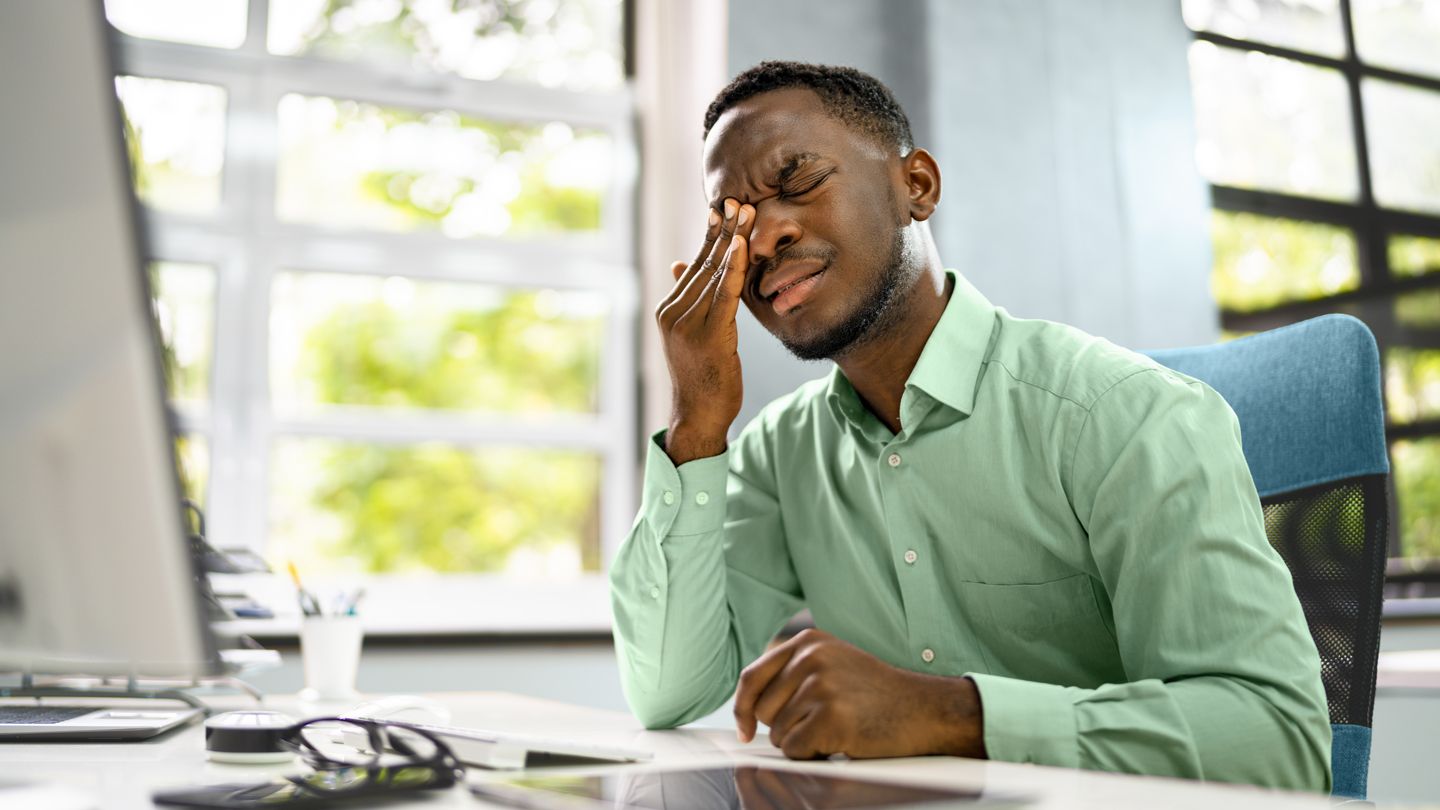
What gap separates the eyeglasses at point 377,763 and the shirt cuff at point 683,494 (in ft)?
1.38

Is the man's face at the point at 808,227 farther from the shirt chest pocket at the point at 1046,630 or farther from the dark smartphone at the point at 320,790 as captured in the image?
the dark smartphone at the point at 320,790

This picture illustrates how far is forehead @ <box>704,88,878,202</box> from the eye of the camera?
1.29 m

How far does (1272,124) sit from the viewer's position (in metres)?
3.23

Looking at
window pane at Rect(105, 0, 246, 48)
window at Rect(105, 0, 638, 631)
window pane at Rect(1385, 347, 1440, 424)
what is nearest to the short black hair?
window at Rect(105, 0, 638, 631)

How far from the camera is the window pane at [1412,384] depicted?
10.4 feet

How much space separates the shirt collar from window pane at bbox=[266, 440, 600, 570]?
1707mm

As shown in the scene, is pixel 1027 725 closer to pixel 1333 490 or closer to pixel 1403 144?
pixel 1333 490

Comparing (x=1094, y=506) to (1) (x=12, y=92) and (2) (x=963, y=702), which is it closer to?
(2) (x=963, y=702)

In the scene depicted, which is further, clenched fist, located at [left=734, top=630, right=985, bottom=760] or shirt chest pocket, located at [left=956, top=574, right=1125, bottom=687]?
shirt chest pocket, located at [left=956, top=574, right=1125, bottom=687]

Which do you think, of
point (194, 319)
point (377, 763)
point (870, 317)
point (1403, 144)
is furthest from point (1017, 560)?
point (1403, 144)

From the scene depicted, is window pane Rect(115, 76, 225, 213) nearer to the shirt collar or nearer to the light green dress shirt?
the light green dress shirt

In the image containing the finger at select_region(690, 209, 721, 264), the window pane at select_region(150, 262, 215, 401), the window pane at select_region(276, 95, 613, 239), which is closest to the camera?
the finger at select_region(690, 209, 721, 264)

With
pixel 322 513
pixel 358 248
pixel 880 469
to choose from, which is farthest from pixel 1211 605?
pixel 322 513

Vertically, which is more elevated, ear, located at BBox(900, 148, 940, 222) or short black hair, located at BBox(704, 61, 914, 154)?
short black hair, located at BBox(704, 61, 914, 154)
